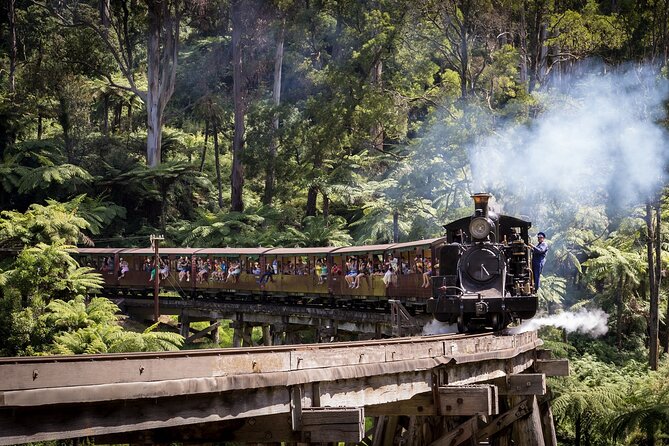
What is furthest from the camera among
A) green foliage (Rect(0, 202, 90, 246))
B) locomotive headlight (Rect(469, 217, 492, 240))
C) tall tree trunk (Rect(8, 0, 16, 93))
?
tall tree trunk (Rect(8, 0, 16, 93))

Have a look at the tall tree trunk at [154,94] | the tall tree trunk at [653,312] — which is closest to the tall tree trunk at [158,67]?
the tall tree trunk at [154,94]

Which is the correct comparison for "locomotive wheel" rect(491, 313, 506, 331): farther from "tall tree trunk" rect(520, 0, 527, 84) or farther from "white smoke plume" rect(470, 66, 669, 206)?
"tall tree trunk" rect(520, 0, 527, 84)

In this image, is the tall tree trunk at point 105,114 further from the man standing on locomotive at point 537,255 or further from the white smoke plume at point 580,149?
the man standing on locomotive at point 537,255

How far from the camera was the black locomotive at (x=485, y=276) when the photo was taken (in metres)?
18.5

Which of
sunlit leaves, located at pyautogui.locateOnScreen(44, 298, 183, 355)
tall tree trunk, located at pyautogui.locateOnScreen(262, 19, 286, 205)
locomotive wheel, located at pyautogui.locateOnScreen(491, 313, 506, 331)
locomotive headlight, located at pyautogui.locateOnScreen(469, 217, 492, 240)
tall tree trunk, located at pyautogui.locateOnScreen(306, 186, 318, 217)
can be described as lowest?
sunlit leaves, located at pyautogui.locateOnScreen(44, 298, 183, 355)

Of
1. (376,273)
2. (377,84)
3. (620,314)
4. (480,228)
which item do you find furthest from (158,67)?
(480,228)

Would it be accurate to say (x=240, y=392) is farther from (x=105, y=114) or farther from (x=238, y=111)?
(x=105, y=114)

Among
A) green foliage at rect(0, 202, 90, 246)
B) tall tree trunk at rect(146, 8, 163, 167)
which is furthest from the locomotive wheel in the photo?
tall tree trunk at rect(146, 8, 163, 167)

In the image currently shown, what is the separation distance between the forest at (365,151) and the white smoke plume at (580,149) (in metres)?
0.07

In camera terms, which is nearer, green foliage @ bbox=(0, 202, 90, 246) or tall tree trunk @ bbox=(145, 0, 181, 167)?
green foliage @ bbox=(0, 202, 90, 246)

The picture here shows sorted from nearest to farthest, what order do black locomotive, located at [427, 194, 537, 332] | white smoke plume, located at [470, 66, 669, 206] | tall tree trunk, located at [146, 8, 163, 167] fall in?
black locomotive, located at [427, 194, 537, 332] < white smoke plume, located at [470, 66, 669, 206] < tall tree trunk, located at [146, 8, 163, 167]

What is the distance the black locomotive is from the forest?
411 cm

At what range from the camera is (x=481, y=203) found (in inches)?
768

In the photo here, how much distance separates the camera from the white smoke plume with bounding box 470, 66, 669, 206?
31781 mm
